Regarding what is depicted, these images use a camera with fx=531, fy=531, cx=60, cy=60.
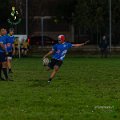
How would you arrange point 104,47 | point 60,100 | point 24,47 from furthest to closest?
point 104,47, point 24,47, point 60,100

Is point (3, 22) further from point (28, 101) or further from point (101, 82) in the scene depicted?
point (28, 101)

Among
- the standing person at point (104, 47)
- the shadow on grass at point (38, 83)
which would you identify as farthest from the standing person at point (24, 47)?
the shadow on grass at point (38, 83)

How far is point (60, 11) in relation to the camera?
71.5 metres

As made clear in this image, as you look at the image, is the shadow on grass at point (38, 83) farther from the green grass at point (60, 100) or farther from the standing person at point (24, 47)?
the standing person at point (24, 47)

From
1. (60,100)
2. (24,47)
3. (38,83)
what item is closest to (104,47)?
(24,47)

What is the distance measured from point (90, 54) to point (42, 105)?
42.0 meters

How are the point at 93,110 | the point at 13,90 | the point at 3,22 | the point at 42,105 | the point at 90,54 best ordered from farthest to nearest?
the point at 3,22, the point at 90,54, the point at 13,90, the point at 42,105, the point at 93,110

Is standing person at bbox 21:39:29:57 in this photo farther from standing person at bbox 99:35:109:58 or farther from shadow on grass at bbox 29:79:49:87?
shadow on grass at bbox 29:79:49:87

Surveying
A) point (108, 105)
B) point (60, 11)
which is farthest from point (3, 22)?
point (108, 105)

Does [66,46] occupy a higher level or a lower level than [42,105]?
higher

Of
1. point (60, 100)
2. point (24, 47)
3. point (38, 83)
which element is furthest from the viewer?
point (24, 47)

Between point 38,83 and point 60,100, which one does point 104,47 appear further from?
point 60,100

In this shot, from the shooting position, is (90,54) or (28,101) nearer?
Result: (28,101)

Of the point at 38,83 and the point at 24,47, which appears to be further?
the point at 24,47
